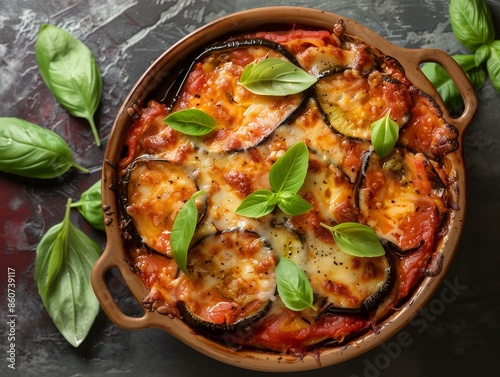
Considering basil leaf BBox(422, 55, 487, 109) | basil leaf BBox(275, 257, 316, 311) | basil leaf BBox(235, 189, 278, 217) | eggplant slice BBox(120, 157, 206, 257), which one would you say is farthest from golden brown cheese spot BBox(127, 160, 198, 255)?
basil leaf BBox(422, 55, 487, 109)

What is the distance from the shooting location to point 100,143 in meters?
2.95

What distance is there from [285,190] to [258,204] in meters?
0.11

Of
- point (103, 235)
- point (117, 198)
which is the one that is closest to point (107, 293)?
point (117, 198)

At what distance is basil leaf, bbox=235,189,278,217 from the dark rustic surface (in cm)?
88

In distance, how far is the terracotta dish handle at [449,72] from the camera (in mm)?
2455

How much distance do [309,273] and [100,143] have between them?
1166mm

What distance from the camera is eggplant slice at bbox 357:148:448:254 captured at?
2.42m

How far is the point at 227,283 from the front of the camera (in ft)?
8.01

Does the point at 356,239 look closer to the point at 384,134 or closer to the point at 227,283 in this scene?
the point at 384,134

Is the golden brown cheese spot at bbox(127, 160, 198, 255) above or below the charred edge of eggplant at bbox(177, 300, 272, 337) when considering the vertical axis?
above

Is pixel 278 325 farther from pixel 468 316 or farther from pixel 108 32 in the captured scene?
pixel 108 32

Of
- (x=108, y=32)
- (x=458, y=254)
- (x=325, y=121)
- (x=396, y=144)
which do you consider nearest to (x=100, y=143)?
(x=108, y=32)

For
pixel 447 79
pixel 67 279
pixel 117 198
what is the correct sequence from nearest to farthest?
pixel 117 198
pixel 447 79
pixel 67 279

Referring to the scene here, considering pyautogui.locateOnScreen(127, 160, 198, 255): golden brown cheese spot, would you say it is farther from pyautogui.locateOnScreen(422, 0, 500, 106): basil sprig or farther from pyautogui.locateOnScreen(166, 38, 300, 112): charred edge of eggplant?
pyautogui.locateOnScreen(422, 0, 500, 106): basil sprig
